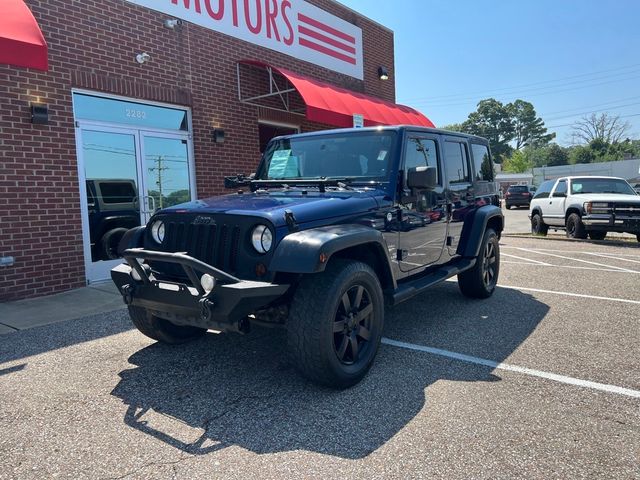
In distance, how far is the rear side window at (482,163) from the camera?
593 cm

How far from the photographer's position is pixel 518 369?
12.0 ft

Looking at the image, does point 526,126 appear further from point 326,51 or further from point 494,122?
point 326,51

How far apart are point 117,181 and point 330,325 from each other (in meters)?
Answer: 5.39

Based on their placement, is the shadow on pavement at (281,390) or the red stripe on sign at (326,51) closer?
the shadow on pavement at (281,390)

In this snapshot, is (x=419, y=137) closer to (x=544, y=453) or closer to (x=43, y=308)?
(x=544, y=453)

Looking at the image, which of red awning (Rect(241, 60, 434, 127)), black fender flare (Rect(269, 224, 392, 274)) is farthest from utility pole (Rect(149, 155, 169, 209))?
black fender flare (Rect(269, 224, 392, 274))

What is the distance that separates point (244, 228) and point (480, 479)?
6.56 feet

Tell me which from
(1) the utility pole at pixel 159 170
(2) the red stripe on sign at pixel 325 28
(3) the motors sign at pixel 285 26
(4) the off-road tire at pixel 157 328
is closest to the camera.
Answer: (4) the off-road tire at pixel 157 328

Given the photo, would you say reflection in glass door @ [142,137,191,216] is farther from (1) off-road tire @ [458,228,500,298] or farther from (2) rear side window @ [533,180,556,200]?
(2) rear side window @ [533,180,556,200]

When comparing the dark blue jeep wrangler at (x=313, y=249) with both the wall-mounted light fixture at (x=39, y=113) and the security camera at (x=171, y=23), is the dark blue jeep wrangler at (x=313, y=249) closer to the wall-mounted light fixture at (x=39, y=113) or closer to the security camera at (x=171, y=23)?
the wall-mounted light fixture at (x=39, y=113)

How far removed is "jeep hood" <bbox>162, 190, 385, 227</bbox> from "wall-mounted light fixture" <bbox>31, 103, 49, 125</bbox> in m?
3.51

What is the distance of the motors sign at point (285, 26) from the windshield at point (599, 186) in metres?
6.15

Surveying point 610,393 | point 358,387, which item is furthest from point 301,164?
point 610,393

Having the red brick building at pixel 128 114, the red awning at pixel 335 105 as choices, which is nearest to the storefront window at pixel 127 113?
the red brick building at pixel 128 114
